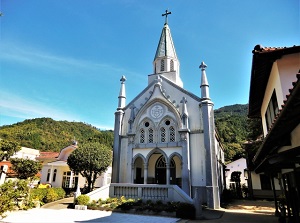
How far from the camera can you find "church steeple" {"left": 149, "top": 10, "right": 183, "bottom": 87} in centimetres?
2503

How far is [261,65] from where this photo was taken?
27.1ft

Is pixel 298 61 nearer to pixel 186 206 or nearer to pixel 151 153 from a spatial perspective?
pixel 186 206

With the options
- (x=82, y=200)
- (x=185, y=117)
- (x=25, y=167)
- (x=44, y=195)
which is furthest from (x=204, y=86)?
(x=25, y=167)

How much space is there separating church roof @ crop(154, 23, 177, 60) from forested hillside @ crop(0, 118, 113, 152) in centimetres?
4222

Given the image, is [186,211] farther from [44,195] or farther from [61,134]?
[61,134]

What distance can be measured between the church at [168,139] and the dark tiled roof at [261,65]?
8160mm

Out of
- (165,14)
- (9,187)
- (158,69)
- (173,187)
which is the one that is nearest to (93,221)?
(9,187)

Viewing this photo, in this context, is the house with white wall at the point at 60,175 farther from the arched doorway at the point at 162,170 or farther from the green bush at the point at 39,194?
the arched doorway at the point at 162,170

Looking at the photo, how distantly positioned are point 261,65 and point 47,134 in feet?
244

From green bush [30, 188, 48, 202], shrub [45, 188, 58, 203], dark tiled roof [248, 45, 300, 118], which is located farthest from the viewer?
shrub [45, 188, 58, 203]

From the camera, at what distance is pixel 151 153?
2070cm

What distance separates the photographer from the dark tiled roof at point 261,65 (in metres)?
7.30

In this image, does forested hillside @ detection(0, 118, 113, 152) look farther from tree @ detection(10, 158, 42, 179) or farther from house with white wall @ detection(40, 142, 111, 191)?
tree @ detection(10, 158, 42, 179)

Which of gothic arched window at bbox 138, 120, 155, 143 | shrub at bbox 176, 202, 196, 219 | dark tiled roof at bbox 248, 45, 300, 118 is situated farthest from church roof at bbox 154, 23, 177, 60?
shrub at bbox 176, 202, 196, 219
